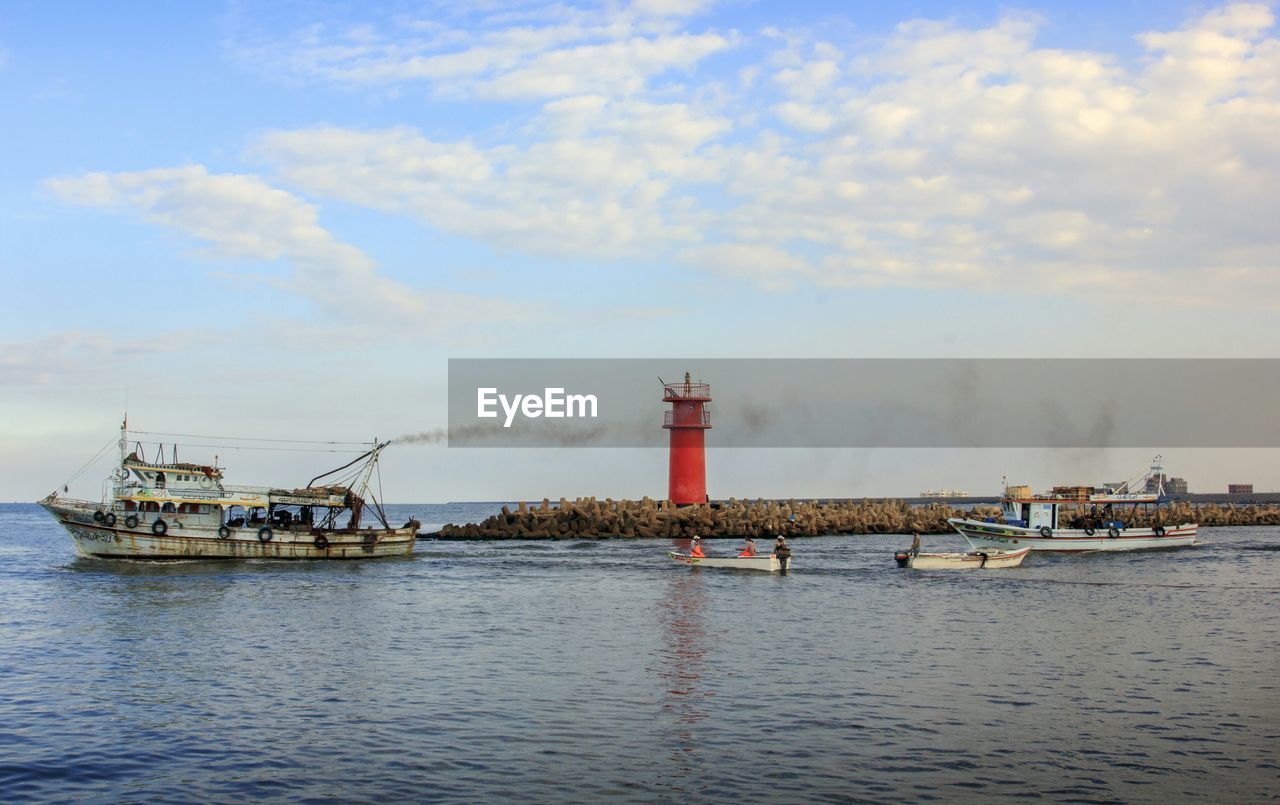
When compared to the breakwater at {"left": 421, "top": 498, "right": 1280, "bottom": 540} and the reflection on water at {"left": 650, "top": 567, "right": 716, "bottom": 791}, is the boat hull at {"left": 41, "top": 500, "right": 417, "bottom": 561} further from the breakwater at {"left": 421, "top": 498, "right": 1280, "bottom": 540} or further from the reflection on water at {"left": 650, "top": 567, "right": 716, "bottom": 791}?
the breakwater at {"left": 421, "top": 498, "right": 1280, "bottom": 540}

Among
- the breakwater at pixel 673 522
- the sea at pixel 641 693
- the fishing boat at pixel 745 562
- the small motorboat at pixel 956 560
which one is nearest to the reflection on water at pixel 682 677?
the sea at pixel 641 693

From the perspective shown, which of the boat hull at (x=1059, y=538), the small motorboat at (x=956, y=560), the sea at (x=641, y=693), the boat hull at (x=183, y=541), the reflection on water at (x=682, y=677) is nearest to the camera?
the sea at (x=641, y=693)

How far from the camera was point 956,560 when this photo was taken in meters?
52.2

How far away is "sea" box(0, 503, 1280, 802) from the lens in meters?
16.1

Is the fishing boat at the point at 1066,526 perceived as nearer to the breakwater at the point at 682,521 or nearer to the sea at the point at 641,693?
the breakwater at the point at 682,521

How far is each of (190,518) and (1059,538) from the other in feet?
163

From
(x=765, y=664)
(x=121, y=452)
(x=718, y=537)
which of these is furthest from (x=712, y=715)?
(x=718, y=537)

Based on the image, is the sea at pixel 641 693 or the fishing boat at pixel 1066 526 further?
the fishing boat at pixel 1066 526

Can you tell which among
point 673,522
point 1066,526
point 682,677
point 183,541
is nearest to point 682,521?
point 673,522

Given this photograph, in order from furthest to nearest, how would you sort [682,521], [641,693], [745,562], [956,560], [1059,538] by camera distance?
[682,521] → [1059,538] → [956,560] → [745,562] → [641,693]

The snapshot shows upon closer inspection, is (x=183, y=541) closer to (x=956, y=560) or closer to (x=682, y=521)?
(x=682, y=521)

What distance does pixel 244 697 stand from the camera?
2203cm

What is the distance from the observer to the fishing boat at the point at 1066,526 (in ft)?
205

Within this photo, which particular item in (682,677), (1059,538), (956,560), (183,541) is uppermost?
(183,541)
